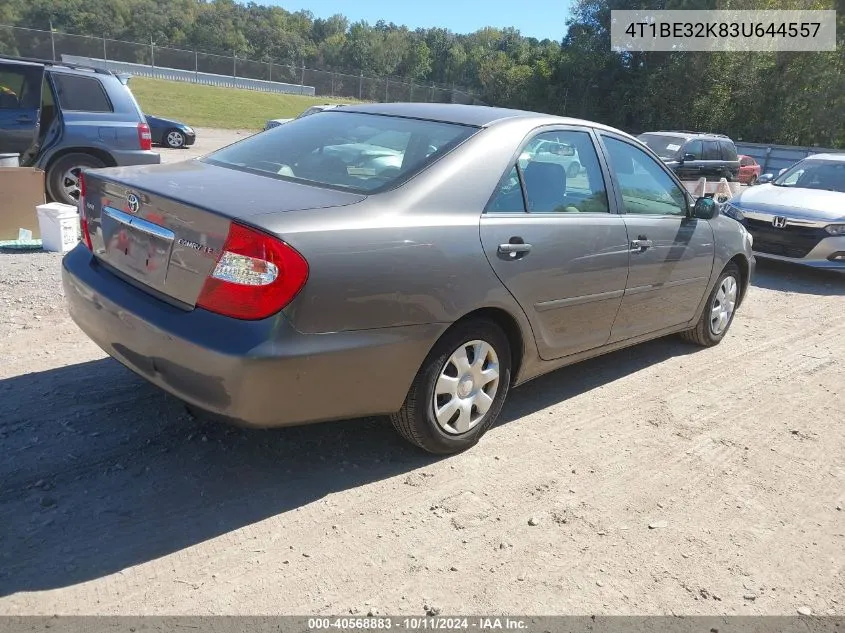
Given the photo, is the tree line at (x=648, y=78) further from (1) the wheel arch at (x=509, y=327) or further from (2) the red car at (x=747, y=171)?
(1) the wheel arch at (x=509, y=327)

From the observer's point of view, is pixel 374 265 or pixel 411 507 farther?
pixel 411 507

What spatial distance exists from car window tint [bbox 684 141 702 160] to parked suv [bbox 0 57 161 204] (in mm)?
12731

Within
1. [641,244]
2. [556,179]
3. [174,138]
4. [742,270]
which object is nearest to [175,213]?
[556,179]

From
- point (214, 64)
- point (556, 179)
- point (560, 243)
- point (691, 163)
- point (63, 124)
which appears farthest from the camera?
point (214, 64)

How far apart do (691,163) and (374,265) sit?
594 inches

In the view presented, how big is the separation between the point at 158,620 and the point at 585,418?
266 cm

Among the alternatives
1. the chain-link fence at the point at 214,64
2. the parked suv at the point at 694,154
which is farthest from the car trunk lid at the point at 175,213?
the chain-link fence at the point at 214,64

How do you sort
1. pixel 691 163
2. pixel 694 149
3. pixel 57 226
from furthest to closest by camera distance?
pixel 694 149 < pixel 691 163 < pixel 57 226

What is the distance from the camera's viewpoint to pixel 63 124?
805cm

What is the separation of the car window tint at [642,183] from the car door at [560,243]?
0.59 ft

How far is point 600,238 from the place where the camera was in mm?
4055

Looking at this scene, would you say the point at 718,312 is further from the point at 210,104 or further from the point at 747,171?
the point at 210,104

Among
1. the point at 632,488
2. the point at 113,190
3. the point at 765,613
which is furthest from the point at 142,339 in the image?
the point at 765,613

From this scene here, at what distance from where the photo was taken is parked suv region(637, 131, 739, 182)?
16.1m
